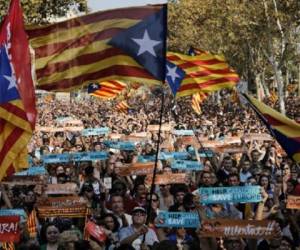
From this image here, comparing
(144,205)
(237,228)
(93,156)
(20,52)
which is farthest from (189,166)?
(20,52)

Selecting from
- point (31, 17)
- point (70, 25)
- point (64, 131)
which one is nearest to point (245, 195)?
point (70, 25)

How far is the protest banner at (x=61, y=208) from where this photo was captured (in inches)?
340

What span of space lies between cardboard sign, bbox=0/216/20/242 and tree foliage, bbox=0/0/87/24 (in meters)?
22.7

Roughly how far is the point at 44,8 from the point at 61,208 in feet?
77.3

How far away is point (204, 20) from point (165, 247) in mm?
38932

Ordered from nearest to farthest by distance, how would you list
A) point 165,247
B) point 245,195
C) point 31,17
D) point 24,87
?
point 165,247, point 24,87, point 245,195, point 31,17

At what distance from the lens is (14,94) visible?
7559 millimetres

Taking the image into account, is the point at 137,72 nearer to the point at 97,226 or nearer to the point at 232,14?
the point at 97,226

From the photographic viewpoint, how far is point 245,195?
8906 mm

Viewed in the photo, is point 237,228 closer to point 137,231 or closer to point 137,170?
point 137,231

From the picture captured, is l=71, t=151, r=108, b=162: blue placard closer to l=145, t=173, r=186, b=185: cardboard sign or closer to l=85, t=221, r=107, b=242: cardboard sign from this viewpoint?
l=145, t=173, r=186, b=185: cardboard sign

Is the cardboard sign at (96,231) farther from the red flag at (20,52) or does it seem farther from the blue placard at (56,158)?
the blue placard at (56,158)


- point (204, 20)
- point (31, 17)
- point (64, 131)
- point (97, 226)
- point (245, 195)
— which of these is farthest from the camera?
point (204, 20)

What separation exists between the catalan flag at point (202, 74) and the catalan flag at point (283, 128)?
600 centimetres
